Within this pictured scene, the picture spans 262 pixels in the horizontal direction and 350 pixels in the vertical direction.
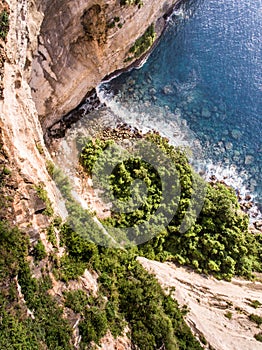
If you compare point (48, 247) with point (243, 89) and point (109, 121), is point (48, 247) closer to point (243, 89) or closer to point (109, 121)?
point (109, 121)

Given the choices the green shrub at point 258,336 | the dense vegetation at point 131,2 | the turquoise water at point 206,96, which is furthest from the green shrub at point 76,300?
the dense vegetation at point 131,2

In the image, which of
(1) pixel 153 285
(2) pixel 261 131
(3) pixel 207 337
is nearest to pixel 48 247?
(1) pixel 153 285

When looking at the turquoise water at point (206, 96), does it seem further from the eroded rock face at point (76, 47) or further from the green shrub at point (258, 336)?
the green shrub at point (258, 336)

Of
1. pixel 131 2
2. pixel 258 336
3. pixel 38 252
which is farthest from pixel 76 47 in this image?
pixel 258 336

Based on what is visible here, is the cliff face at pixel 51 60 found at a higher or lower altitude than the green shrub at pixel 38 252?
higher

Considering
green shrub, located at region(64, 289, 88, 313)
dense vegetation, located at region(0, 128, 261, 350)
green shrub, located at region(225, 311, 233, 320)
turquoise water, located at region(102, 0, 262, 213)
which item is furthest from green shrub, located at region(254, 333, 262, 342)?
turquoise water, located at region(102, 0, 262, 213)

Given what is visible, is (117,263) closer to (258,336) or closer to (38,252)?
(38,252)

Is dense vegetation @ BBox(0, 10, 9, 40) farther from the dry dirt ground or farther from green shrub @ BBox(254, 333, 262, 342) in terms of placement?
green shrub @ BBox(254, 333, 262, 342)

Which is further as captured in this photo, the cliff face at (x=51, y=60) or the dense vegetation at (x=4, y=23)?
the cliff face at (x=51, y=60)
